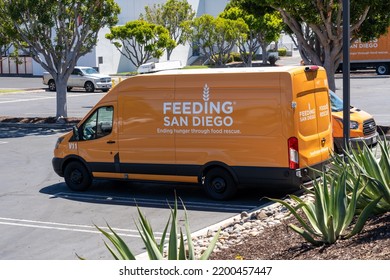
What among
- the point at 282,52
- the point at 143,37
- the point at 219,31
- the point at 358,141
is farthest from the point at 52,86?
the point at 358,141

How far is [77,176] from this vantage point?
1521 cm

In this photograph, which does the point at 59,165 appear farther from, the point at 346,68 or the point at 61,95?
the point at 61,95

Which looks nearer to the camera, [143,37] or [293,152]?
[293,152]

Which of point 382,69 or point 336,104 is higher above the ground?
point 382,69

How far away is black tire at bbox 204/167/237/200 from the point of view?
1341cm

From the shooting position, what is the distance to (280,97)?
41.9ft

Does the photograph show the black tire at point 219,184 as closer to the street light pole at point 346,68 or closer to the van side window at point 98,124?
the street light pole at point 346,68

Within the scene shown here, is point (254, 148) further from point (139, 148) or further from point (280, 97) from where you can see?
point (139, 148)

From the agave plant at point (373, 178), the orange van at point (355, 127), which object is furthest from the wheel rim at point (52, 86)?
the agave plant at point (373, 178)

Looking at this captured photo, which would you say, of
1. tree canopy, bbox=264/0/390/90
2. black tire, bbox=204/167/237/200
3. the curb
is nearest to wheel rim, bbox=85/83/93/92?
the curb

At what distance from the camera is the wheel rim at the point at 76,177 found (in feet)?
49.8

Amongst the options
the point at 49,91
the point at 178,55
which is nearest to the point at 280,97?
the point at 49,91

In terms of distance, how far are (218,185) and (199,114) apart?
131 centimetres

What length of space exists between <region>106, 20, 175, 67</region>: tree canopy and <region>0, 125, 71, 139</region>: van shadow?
990 inches
